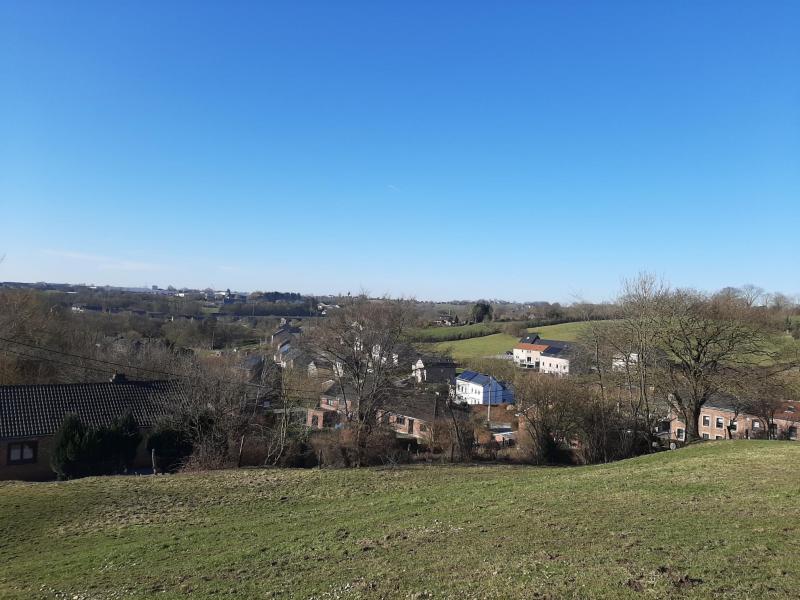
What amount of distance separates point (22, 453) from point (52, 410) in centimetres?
248

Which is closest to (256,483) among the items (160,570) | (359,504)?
(359,504)

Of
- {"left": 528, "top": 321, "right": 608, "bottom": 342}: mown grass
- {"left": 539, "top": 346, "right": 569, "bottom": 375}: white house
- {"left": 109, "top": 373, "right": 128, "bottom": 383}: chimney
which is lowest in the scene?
{"left": 539, "top": 346, "right": 569, "bottom": 375}: white house

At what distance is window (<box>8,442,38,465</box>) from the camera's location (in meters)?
24.5

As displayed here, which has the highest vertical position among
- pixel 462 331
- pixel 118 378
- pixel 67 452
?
pixel 462 331

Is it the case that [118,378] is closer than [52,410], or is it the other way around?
[52,410]

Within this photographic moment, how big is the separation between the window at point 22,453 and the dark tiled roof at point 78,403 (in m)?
0.52

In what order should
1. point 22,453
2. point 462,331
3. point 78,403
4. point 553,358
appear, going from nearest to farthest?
point 22,453 < point 78,403 < point 553,358 < point 462,331

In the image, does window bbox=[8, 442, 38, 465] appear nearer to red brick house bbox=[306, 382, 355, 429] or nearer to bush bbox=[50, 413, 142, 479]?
bush bbox=[50, 413, 142, 479]

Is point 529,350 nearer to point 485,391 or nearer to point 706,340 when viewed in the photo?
point 485,391

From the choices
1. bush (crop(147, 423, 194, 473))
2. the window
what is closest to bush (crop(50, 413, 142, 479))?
bush (crop(147, 423, 194, 473))

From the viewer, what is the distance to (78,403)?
91.0 ft

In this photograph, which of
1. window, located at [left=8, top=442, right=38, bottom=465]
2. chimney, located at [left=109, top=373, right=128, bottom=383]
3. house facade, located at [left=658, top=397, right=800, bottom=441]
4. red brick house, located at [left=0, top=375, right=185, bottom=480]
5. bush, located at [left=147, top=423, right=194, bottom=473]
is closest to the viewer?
window, located at [left=8, top=442, right=38, bottom=465]

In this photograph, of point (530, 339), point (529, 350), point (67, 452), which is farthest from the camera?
point (530, 339)

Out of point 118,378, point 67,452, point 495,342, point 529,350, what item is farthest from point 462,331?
point 67,452
